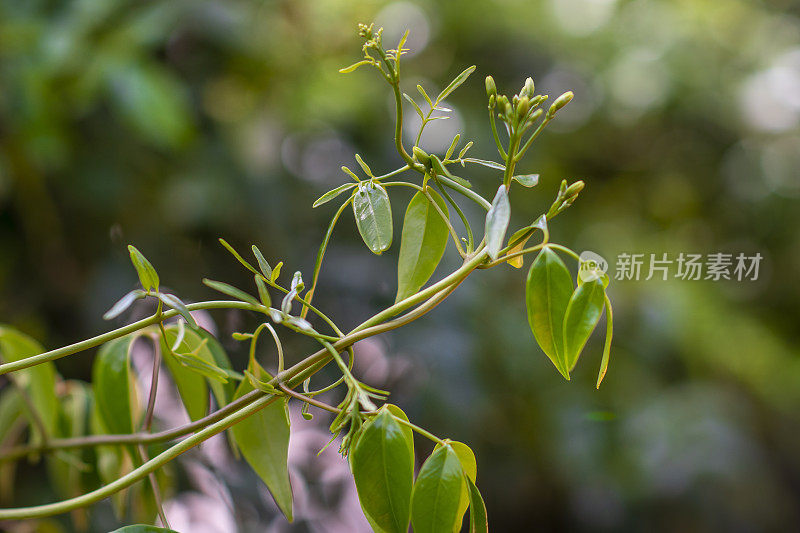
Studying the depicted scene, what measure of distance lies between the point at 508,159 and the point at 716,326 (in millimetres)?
957

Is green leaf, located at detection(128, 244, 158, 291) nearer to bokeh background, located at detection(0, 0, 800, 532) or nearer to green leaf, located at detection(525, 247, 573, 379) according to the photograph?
green leaf, located at detection(525, 247, 573, 379)

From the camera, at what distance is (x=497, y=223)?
0.12 metres

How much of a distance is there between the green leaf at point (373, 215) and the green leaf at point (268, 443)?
6 centimetres

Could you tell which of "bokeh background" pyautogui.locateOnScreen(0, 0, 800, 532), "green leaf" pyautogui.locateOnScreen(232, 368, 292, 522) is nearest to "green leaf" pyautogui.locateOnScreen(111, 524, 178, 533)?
"green leaf" pyautogui.locateOnScreen(232, 368, 292, 522)

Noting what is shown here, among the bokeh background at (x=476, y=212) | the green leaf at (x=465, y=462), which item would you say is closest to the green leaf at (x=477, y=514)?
the green leaf at (x=465, y=462)

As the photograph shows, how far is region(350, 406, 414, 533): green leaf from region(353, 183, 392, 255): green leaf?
0.03 m

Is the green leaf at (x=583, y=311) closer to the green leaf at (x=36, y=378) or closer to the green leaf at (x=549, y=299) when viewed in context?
the green leaf at (x=549, y=299)

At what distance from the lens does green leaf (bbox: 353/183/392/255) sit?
5.2 inches

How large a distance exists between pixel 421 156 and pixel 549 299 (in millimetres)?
40

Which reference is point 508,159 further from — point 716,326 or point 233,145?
point 716,326

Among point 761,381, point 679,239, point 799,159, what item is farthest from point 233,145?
point 799,159

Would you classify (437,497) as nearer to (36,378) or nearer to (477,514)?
(477,514)

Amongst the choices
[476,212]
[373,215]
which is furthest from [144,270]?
[476,212]

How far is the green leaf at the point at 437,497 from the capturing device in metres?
0.12
